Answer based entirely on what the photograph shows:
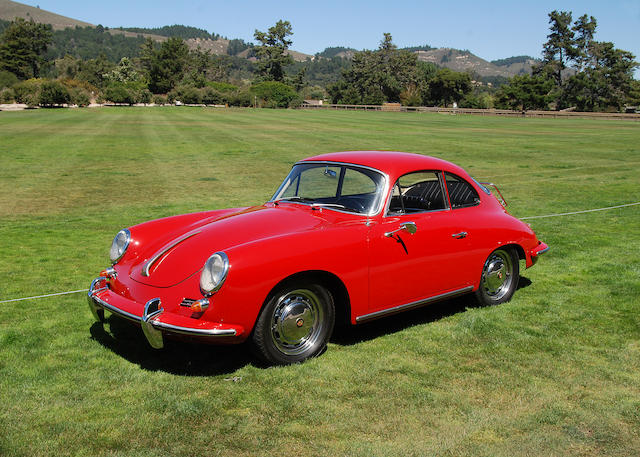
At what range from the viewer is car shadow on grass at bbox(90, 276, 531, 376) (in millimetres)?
4551

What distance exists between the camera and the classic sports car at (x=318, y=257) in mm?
4203

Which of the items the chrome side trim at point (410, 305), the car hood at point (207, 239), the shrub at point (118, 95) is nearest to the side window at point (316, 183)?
the car hood at point (207, 239)

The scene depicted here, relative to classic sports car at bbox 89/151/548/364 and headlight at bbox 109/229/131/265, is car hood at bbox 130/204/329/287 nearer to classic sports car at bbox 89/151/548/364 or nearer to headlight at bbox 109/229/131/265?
classic sports car at bbox 89/151/548/364

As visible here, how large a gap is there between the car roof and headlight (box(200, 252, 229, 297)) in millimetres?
1902

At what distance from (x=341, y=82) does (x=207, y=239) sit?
136 m

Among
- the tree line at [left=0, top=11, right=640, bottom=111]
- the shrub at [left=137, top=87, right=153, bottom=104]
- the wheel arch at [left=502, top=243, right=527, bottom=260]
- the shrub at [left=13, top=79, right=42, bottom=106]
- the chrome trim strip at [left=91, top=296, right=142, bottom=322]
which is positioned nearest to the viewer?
the chrome trim strip at [left=91, top=296, right=142, bottom=322]

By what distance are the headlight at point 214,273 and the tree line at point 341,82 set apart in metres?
80.0

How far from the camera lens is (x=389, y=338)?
5.20m

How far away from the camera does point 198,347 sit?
496 centimetres

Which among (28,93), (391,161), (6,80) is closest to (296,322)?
(391,161)

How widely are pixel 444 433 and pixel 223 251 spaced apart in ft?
6.48

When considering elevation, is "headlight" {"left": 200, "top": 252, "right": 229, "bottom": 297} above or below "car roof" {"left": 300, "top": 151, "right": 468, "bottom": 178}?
below

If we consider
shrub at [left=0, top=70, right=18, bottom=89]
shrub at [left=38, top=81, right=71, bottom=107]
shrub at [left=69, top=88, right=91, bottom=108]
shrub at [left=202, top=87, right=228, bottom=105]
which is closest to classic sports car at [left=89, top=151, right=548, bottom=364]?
shrub at [left=38, top=81, right=71, bottom=107]

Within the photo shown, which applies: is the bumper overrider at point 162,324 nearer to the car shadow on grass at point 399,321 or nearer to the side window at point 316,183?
the car shadow on grass at point 399,321
